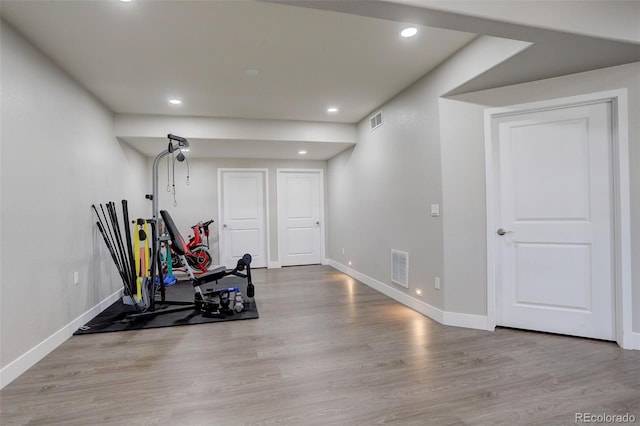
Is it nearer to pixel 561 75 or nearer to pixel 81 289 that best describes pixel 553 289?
pixel 561 75

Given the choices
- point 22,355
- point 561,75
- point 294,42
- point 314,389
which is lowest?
point 314,389

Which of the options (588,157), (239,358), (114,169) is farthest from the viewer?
(114,169)

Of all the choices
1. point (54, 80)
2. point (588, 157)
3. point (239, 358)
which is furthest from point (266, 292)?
point (588, 157)

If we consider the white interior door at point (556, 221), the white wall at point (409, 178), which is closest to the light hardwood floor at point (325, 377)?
the white interior door at point (556, 221)

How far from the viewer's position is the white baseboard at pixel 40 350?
2070mm

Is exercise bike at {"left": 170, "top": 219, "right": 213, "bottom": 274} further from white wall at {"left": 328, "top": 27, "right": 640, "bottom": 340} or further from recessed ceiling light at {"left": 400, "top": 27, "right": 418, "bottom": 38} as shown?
recessed ceiling light at {"left": 400, "top": 27, "right": 418, "bottom": 38}

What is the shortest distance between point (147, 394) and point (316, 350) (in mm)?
1224

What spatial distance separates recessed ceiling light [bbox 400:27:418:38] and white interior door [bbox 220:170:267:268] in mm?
4379

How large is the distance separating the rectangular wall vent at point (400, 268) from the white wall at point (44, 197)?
3.52m

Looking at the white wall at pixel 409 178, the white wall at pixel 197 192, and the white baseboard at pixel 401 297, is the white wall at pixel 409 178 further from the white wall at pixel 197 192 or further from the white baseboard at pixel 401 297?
the white wall at pixel 197 192

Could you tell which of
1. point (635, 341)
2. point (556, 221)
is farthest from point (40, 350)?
point (635, 341)

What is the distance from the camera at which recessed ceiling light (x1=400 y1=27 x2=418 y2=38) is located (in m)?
2.32

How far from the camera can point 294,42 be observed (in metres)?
2.47

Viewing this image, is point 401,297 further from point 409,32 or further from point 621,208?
point 409,32
